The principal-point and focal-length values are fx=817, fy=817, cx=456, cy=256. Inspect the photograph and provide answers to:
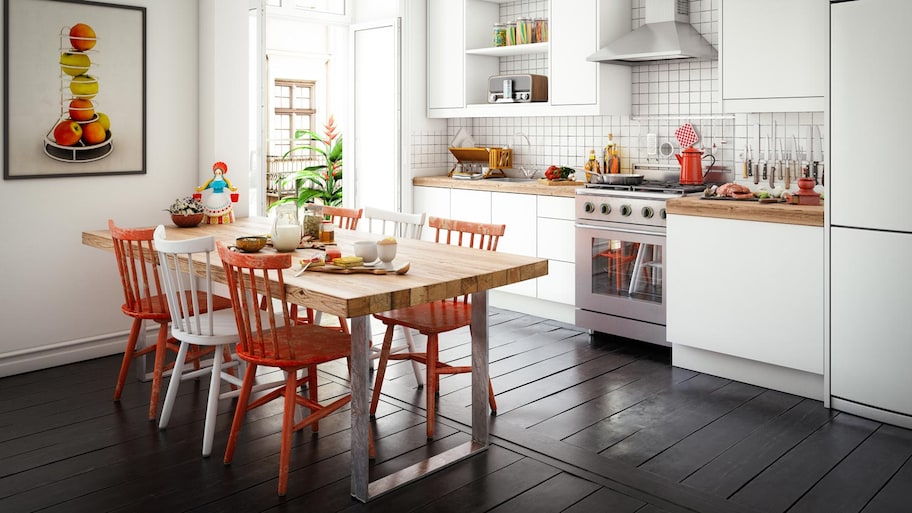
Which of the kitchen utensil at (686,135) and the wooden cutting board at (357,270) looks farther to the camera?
the kitchen utensil at (686,135)

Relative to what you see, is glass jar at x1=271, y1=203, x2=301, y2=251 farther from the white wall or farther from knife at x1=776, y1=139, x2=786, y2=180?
knife at x1=776, y1=139, x2=786, y2=180

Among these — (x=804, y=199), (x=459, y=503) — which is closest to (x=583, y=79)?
(x=804, y=199)

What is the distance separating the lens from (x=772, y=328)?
4242 millimetres

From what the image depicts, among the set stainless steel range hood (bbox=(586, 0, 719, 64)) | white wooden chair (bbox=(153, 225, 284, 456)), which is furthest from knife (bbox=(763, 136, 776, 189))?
white wooden chair (bbox=(153, 225, 284, 456))

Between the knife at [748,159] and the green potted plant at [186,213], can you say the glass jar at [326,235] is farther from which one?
the knife at [748,159]

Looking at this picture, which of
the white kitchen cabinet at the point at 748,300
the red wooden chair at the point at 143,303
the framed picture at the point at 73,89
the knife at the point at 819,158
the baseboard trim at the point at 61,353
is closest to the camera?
the red wooden chair at the point at 143,303

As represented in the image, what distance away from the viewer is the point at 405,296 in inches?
115

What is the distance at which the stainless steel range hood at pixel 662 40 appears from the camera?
505 cm

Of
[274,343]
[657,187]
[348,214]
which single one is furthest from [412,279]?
[657,187]

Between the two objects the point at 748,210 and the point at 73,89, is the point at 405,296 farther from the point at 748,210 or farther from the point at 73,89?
the point at 73,89

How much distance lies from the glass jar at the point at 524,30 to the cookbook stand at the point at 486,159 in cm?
87

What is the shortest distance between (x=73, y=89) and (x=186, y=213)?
994 mm

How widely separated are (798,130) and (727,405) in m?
1.85

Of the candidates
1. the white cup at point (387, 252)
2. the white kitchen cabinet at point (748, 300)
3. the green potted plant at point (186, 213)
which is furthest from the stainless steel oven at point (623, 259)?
the green potted plant at point (186, 213)
